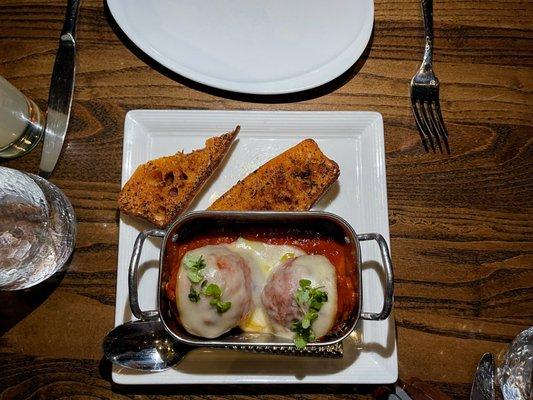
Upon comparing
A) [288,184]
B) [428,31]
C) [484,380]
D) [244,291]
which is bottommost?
[484,380]

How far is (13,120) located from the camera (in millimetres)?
1328

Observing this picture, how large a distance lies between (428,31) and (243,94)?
0.53 meters

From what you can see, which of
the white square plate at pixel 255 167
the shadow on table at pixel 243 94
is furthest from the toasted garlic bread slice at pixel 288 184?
the shadow on table at pixel 243 94

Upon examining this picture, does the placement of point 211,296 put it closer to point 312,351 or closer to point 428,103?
point 312,351

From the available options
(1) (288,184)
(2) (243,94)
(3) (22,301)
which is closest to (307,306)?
(1) (288,184)

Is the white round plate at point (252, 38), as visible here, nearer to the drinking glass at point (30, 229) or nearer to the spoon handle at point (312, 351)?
the drinking glass at point (30, 229)

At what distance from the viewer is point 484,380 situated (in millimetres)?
1302

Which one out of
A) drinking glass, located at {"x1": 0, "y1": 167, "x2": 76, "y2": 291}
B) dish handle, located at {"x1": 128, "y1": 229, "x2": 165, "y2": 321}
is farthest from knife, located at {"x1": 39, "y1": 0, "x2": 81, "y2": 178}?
dish handle, located at {"x1": 128, "y1": 229, "x2": 165, "y2": 321}

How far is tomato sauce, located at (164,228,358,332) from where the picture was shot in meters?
1.18

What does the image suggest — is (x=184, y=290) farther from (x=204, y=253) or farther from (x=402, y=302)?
(x=402, y=302)

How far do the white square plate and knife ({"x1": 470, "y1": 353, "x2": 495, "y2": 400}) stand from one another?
212 millimetres

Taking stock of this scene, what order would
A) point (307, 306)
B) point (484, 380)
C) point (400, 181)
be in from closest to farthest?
point (307, 306)
point (484, 380)
point (400, 181)

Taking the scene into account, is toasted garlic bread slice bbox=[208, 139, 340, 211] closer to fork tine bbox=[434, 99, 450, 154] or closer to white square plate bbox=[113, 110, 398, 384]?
white square plate bbox=[113, 110, 398, 384]

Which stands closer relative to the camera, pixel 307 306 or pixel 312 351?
pixel 307 306
